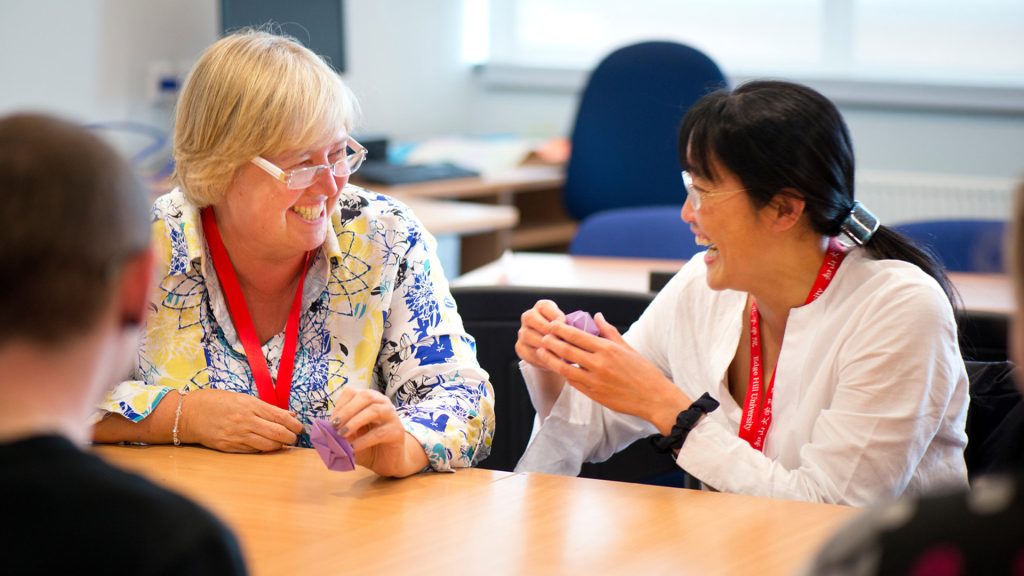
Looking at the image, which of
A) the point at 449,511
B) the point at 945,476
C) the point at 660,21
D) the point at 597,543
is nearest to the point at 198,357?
the point at 449,511

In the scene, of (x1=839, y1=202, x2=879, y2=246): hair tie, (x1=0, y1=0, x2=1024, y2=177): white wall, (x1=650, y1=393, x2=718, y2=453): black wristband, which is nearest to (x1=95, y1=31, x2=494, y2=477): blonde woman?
(x1=650, y1=393, x2=718, y2=453): black wristband

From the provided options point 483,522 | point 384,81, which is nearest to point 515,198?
point 384,81

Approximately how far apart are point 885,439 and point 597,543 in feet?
1.84

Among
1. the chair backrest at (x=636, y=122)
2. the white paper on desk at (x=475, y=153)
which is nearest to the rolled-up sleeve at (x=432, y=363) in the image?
the chair backrest at (x=636, y=122)

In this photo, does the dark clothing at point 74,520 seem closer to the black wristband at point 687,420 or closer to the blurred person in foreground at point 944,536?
the blurred person in foreground at point 944,536

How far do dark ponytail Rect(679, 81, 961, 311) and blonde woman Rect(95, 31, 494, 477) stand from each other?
570 millimetres

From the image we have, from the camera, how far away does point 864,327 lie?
74.4 inches

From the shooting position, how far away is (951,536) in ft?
2.64

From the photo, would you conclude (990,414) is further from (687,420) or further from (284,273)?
(284,273)

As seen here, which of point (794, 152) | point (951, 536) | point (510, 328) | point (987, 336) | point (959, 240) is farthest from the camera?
point (959, 240)

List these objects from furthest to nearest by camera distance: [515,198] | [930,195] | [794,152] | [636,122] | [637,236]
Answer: [515,198] < [930,195] < [636,122] < [637,236] < [794,152]

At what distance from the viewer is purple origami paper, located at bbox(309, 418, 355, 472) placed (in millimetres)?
1711

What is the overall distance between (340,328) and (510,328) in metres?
0.42

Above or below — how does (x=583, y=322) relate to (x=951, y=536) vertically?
below
